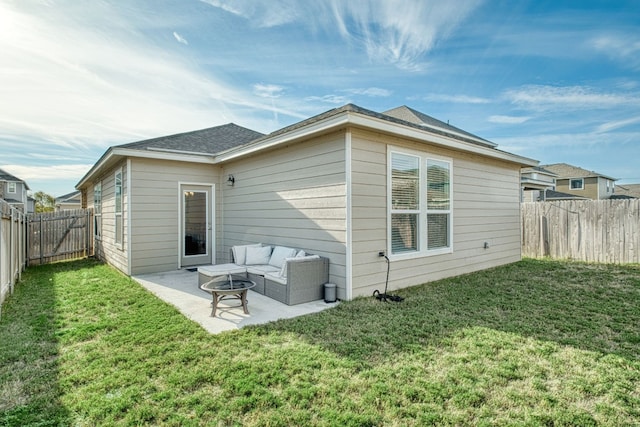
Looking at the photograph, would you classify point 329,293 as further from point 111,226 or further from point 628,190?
→ point 628,190

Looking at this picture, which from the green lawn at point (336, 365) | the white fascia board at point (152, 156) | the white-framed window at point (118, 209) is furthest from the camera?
the white-framed window at point (118, 209)

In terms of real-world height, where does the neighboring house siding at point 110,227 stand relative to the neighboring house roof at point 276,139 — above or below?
below

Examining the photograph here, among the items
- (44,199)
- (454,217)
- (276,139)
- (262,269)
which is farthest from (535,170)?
(44,199)

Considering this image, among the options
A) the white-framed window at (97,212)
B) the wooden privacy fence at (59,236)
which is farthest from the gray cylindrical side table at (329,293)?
the wooden privacy fence at (59,236)

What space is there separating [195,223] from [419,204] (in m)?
5.55

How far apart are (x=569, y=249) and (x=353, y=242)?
8072 mm

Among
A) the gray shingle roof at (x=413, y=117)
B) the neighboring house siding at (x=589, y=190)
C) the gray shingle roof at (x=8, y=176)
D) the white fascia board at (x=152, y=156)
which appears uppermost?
the gray shingle roof at (x=413, y=117)

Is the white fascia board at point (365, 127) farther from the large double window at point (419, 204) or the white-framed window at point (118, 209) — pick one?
the white-framed window at point (118, 209)

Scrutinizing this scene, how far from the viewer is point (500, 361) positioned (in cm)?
297

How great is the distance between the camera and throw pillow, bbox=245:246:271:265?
6.25 metres

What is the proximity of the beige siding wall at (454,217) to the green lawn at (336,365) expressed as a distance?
84cm

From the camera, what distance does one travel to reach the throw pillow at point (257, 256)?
20.5 feet

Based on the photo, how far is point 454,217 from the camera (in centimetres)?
680

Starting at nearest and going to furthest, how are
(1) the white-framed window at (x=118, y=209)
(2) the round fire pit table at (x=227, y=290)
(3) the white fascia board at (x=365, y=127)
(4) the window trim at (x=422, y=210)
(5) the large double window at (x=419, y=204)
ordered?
(2) the round fire pit table at (x=227, y=290)
(3) the white fascia board at (x=365, y=127)
(4) the window trim at (x=422, y=210)
(5) the large double window at (x=419, y=204)
(1) the white-framed window at (x=118, y=209)
